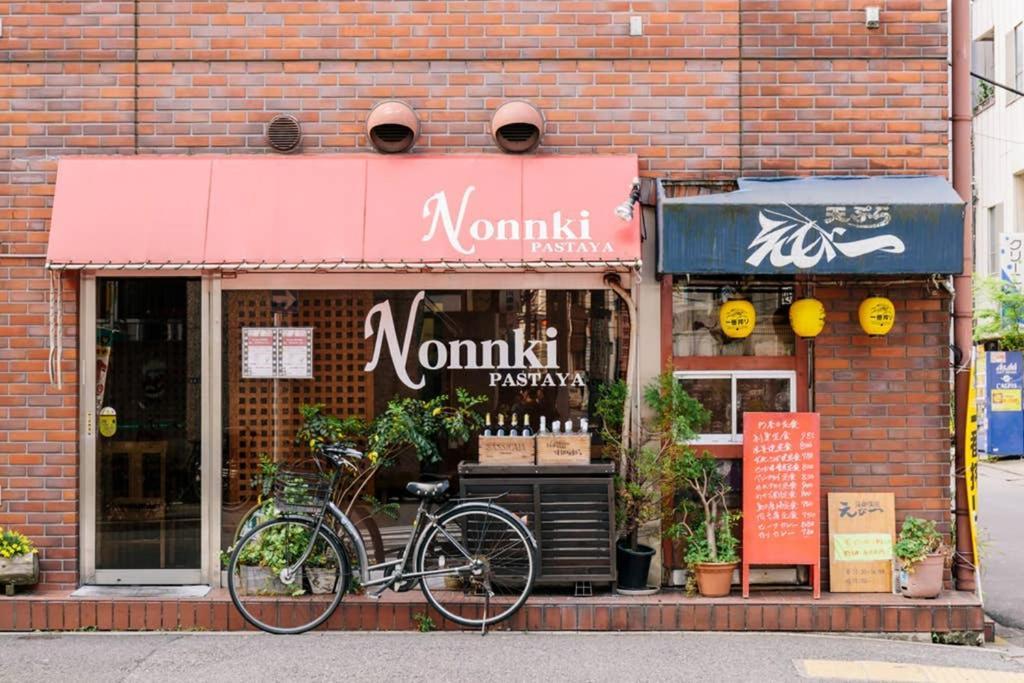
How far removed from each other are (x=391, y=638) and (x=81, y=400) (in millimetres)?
3171

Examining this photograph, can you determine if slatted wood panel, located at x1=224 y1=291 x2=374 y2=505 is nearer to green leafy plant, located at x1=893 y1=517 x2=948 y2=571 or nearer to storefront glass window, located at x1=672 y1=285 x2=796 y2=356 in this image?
storefront glass window, located at x1=672 y1=285 x2=796 y2=356

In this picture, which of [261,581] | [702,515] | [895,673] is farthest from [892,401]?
[261,581]

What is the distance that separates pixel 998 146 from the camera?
28062 millimetres

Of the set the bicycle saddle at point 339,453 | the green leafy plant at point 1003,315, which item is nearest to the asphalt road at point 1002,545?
the green leafy plant at point 1003,315

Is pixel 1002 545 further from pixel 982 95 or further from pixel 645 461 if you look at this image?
pixel 982 95

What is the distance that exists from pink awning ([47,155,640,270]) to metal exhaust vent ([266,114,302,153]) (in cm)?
12

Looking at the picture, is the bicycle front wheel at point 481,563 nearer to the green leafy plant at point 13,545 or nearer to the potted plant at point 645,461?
the potted plant at point 645,461

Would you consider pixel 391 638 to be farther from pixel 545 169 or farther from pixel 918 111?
pixel 918 111

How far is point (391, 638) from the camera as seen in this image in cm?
723

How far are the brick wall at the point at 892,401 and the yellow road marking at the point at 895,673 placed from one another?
62.1 inches

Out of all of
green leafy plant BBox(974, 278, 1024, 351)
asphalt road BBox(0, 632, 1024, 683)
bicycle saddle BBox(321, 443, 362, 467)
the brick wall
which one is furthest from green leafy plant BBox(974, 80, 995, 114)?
bicycle saddle BBox(321, 443, 362, 467)

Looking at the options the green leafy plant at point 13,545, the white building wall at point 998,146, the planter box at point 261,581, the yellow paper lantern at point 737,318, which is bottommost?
the planter box at point 261,581

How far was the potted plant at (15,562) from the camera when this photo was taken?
7.62m

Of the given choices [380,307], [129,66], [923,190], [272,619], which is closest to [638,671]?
[272,619]
